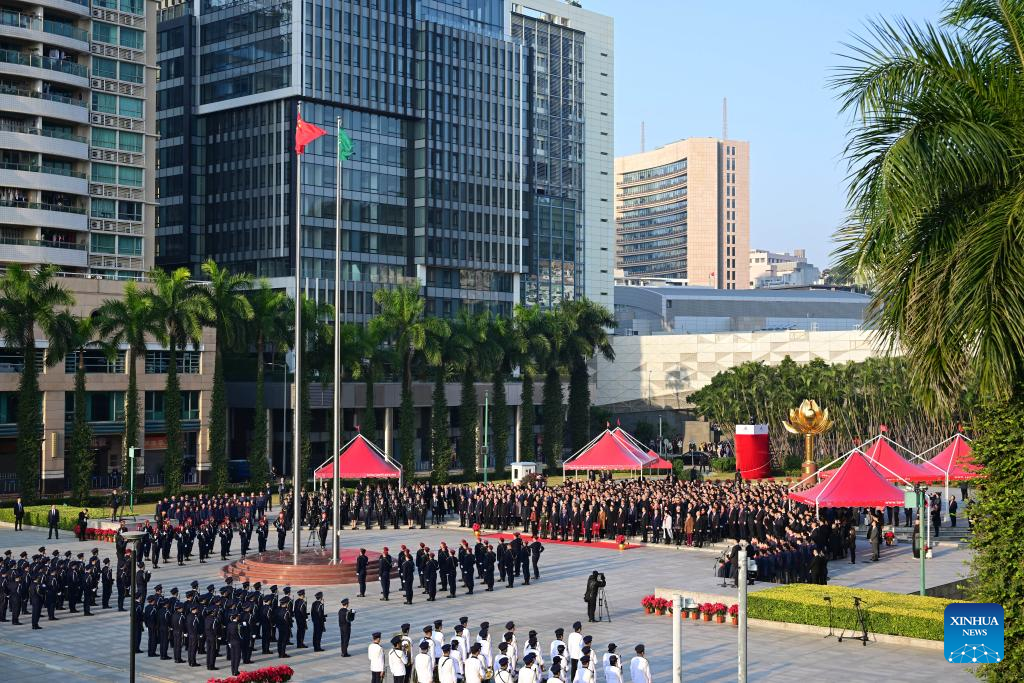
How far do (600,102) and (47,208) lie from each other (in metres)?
86.8

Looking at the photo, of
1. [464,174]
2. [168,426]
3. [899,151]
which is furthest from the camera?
[464,174]

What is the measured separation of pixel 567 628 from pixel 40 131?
2315 inches

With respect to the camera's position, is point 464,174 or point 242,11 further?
point 464,174

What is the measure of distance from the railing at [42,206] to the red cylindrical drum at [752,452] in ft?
147

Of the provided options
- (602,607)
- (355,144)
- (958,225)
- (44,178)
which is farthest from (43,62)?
(958,225)

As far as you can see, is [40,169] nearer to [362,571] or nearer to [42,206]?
[42,206]

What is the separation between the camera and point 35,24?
73.7 m

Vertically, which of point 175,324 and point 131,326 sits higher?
point 175,324

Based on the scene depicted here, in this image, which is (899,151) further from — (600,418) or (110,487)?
(600,418)

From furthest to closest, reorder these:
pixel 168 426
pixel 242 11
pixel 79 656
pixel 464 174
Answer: pixel 464 174
pixel 242 11
pixel 168 426
pixel 79 656

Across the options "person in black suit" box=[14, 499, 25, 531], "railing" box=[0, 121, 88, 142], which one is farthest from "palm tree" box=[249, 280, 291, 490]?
"railing" box=[0, 121, 88, 142]

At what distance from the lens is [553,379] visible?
79375 mm

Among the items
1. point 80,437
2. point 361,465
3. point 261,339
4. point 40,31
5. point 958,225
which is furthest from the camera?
point 40,31

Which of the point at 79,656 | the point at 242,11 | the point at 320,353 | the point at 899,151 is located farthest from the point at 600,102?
the point at 899,151
